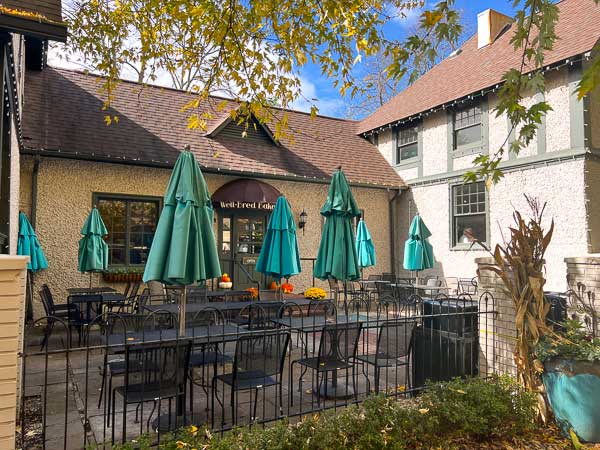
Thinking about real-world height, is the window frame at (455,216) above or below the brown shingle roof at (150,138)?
below

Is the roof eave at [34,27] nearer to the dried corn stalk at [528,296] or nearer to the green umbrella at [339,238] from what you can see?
the green umbrella at [339,238]

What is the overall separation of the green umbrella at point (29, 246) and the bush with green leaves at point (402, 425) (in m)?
6.20

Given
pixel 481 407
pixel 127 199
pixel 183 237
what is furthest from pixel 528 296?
pixel 127 199

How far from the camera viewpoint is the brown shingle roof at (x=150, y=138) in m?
10.2

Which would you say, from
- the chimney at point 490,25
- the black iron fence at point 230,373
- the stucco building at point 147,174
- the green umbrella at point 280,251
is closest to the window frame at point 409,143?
the stucco building at point 147,174

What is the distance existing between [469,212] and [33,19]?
11.5 m

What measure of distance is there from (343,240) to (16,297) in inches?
160

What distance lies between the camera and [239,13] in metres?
7.01

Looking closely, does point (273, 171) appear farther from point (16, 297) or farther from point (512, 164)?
point (16, 297)

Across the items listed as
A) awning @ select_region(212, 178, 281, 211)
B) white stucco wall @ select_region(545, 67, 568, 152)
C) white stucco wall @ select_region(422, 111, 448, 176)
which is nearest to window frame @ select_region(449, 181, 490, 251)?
white stucco wall @ select_region(422, 111, 448, 176)

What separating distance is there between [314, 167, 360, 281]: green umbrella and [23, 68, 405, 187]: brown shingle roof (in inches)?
123

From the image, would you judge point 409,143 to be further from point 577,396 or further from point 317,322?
point 577,396

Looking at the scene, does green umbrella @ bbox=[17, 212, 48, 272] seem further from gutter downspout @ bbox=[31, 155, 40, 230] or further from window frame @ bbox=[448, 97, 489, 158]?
window frame @ bbox=[448, 97, 489, 158]

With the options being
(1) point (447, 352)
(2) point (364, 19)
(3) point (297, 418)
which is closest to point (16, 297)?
(3) point (297, 418)
